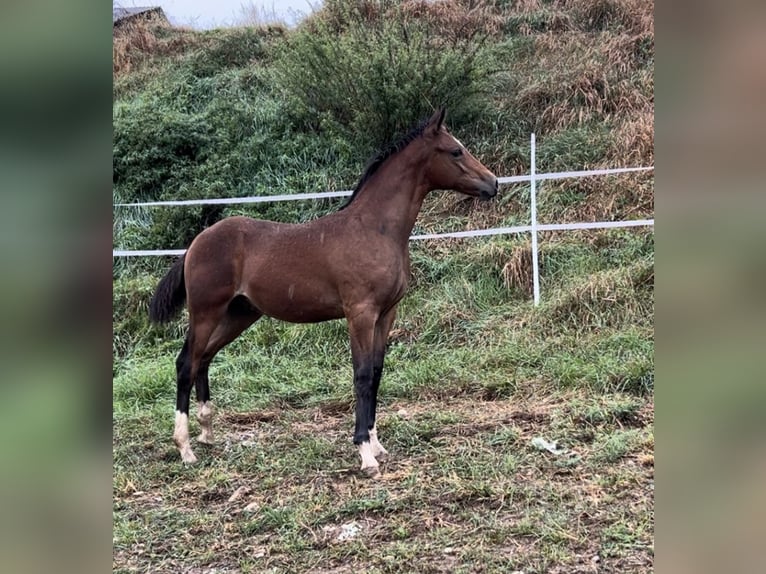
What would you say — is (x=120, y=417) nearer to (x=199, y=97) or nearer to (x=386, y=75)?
(x=386, y=75)

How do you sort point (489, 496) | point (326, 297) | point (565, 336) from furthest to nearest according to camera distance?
point (565, 336)
point (326, 297)
point (489, 496)

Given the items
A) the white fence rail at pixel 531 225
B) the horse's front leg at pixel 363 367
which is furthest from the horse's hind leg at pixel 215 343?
the white fence rail at pixel 531 225

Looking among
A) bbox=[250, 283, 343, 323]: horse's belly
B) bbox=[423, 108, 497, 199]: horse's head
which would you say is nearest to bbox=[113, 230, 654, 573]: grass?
bbox=[250, 283, 343, 323]: horse's belly

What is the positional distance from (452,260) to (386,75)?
186 centimetres

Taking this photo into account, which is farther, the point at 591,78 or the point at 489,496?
the point at 591,78

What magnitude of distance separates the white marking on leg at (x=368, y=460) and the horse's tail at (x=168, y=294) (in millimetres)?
1502

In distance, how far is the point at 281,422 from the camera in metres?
4.50

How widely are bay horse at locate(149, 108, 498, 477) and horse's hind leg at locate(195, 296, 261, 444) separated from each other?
3 cm

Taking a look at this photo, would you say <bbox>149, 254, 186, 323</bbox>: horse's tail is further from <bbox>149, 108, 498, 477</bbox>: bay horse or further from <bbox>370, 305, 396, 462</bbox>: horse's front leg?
<bbox>370, 305, 396, 462</bbox>: horse's front leg

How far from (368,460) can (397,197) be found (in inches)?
62.7
